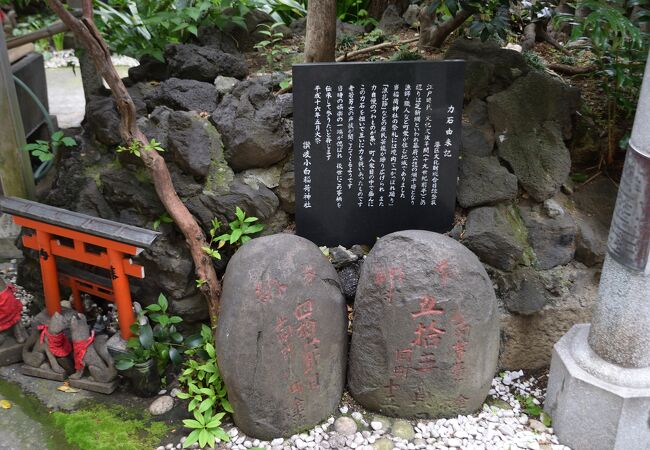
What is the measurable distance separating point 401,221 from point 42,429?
9.72 feet

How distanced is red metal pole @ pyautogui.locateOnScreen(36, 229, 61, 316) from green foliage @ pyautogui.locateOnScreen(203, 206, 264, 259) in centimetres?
120

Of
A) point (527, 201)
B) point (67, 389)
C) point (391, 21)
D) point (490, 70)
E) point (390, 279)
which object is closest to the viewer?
point (390, 279)

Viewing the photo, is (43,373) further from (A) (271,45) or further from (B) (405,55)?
(B) (405,55)

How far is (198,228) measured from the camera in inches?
181

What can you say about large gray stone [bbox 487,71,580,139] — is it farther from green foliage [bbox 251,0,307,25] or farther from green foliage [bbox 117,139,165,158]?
green foliage [bbox 117,139,165,158]

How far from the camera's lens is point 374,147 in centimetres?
460

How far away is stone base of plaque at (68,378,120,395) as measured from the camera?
446 cm

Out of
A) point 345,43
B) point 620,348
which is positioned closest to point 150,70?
point 345,43

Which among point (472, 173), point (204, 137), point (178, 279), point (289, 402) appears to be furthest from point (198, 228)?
point (472, 173)

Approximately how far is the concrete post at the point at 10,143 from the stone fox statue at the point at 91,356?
1978 mm

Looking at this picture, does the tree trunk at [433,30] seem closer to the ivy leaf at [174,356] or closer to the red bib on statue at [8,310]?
the ivy leaf at [174,356]

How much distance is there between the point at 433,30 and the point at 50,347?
425cm

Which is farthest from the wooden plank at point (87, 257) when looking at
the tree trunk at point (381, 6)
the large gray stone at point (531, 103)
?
the tree trunk at point (381, 6)

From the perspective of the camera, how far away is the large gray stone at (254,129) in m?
4.80
